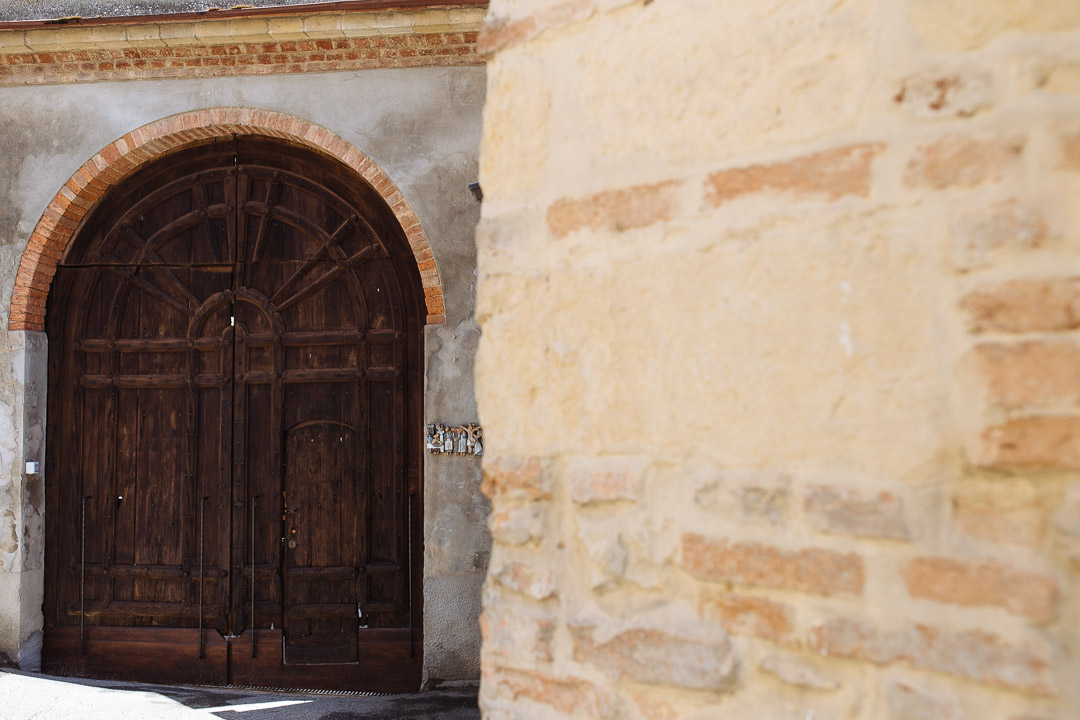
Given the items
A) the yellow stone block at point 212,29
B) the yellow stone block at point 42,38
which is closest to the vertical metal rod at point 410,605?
the yellow stone block at point 212,29

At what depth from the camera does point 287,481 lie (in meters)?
5.57

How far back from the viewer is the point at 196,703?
4.77m

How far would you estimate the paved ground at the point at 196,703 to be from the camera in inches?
175

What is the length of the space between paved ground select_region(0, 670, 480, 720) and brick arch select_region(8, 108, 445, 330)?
2490 millimetres

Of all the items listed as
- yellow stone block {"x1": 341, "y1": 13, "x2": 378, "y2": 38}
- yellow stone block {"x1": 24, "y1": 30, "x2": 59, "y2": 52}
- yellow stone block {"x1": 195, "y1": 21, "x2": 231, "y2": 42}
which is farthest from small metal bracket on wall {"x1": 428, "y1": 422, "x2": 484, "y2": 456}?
yellow stone block {"x1": 24, "y1": 30, "x2": 59, "y2": 52}

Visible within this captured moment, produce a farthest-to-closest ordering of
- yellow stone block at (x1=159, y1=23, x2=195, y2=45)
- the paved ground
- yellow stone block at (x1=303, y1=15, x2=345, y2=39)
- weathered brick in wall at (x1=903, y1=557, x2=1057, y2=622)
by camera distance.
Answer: yellow stone block at (x1=159, y1=23, x2=195, y2=45)
yellow stone block at (x1=303, y1=15, x2=345, y2=39)
the paved ground
weathered brick in wall at (x1=903, y1=557, x2=1057, y2=622)

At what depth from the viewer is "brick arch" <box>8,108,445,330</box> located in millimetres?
5398

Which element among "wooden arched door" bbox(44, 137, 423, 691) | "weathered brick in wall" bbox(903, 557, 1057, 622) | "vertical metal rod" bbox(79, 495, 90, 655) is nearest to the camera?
"weathered brick in wall" bbox(903, 557, 1057, 622)

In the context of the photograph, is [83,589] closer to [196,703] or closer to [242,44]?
[196,703]

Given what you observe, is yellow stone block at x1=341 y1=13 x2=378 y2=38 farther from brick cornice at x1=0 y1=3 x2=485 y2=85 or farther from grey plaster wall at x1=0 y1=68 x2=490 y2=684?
grey plaster wall at x1=0 y1=68 x2=490 y2=684

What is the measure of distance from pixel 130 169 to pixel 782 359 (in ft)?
19.1

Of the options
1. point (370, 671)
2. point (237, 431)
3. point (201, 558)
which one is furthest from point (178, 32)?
point (370, 671)

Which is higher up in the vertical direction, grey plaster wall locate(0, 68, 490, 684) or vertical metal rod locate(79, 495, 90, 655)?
grey plaster wall locate(0, 68, 490, 684)

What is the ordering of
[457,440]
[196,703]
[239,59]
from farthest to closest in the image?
Answer: 1. [239,59]
2. [457,440]
3. [196,703]
